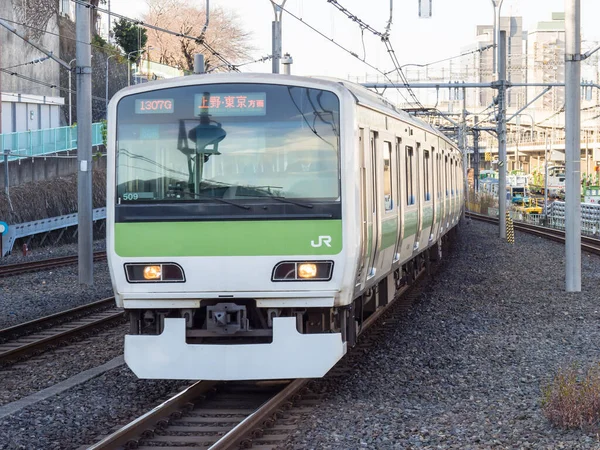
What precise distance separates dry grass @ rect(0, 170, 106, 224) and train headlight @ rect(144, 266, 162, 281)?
69.7ft

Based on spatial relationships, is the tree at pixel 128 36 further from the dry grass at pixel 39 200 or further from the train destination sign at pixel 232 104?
the train destination sign at pixel 232 104

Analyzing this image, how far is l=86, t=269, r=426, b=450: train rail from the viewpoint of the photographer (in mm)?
6492

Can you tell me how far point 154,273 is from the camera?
775 centimetres

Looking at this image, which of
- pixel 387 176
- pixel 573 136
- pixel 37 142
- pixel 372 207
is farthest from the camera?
pixel 37 142

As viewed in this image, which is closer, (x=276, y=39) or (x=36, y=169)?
(x=276, y=39)

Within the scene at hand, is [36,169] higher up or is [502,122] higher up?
[502,122]

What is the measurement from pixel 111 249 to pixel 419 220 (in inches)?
222

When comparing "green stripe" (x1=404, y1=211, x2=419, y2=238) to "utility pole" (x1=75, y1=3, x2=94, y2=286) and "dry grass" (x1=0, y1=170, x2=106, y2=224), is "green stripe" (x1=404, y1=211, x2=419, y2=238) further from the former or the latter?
"dry grass" (x1=0, y1=170, x2=106, y2=224)

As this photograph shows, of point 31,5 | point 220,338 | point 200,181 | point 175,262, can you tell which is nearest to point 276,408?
point 220,338

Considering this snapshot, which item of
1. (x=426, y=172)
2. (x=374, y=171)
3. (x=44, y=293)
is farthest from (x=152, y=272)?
(x=44, y=293)

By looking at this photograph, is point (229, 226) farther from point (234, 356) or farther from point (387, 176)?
point (387, 176)

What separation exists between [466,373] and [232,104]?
3321 millimetres

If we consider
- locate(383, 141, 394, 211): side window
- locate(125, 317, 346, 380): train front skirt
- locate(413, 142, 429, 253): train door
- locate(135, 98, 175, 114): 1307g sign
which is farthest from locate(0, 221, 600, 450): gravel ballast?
locate(135, 98, 175, 114): 1307g sign

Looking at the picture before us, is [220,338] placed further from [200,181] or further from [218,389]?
[200,181]
